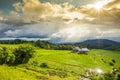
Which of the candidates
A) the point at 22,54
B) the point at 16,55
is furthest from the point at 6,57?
the point at 22,54

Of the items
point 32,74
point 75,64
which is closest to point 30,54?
point 32,74

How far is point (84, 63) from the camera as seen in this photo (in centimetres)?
12162

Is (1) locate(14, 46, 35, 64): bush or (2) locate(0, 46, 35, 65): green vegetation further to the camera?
(1) locate(14, 46, 35, 64): bush

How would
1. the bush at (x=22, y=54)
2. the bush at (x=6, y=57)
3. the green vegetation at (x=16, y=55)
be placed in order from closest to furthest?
1. the bush at (x=6, y=57)
2. the green vegetation at (x=16, y=55)
3. the bush at (x=22, y=54)

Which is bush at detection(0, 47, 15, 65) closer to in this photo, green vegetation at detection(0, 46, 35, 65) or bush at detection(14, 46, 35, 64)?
green vegetation at detection(0, 46, 35, 65)

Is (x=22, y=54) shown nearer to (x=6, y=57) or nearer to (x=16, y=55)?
(x=16, y=55)

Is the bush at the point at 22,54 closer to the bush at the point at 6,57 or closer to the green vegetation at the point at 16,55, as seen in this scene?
the green vegetation at the point at 16,55

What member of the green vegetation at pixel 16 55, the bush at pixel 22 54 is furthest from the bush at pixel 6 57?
the bush at pixel 22 54

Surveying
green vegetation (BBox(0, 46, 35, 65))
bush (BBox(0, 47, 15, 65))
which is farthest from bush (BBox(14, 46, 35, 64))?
bush (BBox(0, 47, 15, 65))

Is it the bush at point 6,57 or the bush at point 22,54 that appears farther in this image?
the bush at point 22,54

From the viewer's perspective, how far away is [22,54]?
8369 cm

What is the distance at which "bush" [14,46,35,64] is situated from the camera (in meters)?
82.5

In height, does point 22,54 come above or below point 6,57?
above

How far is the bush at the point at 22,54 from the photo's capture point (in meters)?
82.5
